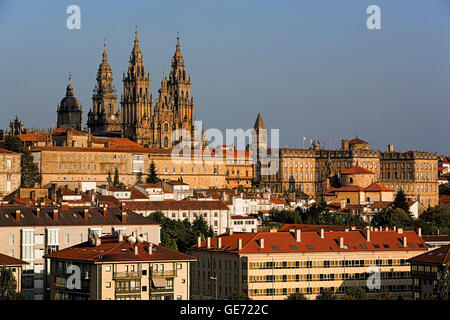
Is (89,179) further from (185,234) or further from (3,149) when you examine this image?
(185,234)

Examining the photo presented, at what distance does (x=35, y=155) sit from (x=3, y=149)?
28.4 feet

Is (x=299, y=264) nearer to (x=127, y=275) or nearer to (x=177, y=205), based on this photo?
(x=127, y=275)

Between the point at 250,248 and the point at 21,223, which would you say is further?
the point at 250,248

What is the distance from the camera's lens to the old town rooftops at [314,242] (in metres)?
62.5

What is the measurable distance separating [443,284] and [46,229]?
18464 millimetres

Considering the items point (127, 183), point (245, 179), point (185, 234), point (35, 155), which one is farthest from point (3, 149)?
point (245, 179)

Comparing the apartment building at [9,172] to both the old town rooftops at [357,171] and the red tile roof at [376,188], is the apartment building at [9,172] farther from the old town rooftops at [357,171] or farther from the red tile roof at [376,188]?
the old town rooftops at [357,171]

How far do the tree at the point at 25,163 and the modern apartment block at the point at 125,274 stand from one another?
4870 centimetres

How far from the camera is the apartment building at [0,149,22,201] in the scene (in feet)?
315

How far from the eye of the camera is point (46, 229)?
58.1 meters

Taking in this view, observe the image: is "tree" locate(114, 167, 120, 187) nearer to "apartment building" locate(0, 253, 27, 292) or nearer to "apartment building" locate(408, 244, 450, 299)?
"apartment building" locate(408, 244, 450, 299)

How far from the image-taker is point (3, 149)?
99.2m

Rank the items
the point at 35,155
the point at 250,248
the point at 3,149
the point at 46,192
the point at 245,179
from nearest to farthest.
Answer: the point at 250,248 → the point at 46,192 → the point at 3,149 → the point at 35,155 → the point at 245,179

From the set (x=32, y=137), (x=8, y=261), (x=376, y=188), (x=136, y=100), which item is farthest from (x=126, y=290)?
(x=136, y=100)
